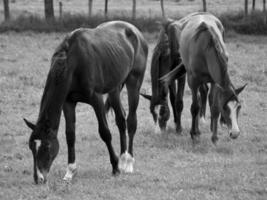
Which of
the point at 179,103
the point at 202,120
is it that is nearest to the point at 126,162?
the point at 179,103

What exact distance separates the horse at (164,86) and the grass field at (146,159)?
31 cm

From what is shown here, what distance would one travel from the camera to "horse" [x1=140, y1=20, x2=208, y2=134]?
38.1 feet

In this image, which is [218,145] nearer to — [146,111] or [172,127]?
[172,127]

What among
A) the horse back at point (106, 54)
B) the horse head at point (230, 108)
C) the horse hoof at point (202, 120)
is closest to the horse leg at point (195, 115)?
the horse head at point (230, 108)

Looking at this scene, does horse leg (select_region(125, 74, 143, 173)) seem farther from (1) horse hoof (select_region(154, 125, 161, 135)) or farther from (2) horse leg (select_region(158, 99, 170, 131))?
(2) horse leg (select_region(158, 99, 170, 131))

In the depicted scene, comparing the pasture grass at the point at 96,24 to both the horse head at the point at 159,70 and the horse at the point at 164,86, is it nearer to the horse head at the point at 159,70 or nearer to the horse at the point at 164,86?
the horse at the point at 164,86

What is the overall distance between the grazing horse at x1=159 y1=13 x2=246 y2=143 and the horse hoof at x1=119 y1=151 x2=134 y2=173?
61.9 inches

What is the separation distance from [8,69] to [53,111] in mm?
9916

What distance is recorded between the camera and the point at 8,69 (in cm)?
1722

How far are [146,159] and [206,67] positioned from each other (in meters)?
1.95

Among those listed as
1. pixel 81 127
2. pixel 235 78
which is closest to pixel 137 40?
pixel 81 127

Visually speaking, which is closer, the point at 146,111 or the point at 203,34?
the point at 203,34

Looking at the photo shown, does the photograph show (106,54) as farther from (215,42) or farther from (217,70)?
(215,42)

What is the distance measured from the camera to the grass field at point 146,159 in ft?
24.7
